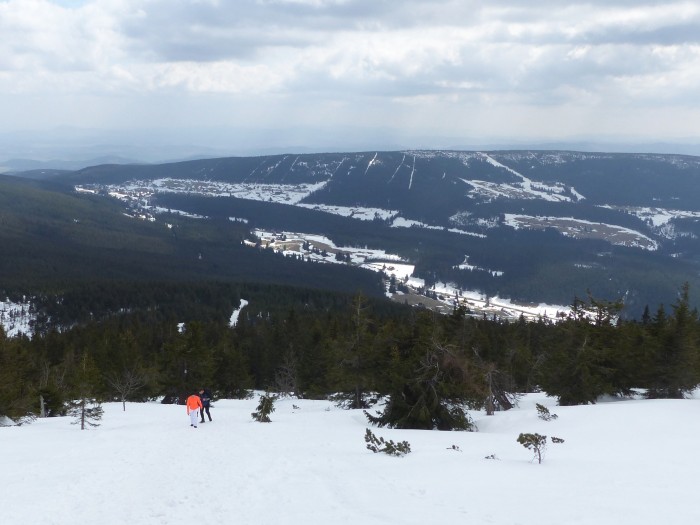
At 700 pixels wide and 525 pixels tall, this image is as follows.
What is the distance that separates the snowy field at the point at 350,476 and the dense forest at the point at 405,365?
457 centimetres

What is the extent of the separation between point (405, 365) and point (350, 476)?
43.1ft

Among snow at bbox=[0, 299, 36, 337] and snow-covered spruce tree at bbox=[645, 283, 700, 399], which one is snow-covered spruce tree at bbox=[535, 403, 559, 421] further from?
snow at bbox=[0, 299, 36, 337]

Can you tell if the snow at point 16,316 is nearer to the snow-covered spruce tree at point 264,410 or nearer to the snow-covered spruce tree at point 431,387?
the snow-covered spruce tree at point 264,410

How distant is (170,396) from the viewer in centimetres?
4900

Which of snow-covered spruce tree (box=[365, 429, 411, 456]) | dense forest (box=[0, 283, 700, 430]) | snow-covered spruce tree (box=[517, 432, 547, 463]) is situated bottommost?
dense forest (box=[0, 283, 700, 430])

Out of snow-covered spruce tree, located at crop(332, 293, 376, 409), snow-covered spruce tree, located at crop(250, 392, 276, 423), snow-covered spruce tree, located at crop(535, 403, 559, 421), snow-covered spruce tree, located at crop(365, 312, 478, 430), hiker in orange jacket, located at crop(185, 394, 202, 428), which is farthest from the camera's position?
snow-covered spruce tree, located at crop(332, 293, 376, 409)

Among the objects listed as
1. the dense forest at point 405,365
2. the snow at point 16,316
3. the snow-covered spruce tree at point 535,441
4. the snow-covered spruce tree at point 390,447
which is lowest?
the snow at point 16,316

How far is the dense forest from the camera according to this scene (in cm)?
2888

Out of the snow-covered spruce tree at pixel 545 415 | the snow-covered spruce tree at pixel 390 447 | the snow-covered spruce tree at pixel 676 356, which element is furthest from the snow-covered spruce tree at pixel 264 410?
the snow-covered spruce tree at pixel 676 356

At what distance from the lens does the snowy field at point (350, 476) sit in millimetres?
12367

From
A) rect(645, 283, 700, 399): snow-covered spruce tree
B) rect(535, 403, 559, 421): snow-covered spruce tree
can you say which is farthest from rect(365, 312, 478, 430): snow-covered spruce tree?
rect(645, 283, 700, 399): snow-covered spruce tree

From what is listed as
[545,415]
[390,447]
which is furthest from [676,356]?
[390,447]

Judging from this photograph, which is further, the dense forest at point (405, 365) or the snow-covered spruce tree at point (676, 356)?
the snow-covered spruce tree at point (676, 356)

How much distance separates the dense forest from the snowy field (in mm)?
4573
